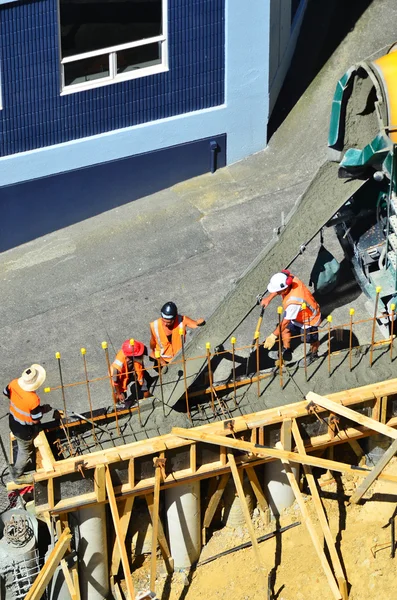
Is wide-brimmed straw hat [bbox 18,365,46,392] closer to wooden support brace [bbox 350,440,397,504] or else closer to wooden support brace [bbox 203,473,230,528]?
wooden support brace [bbox 203,473,230,528]

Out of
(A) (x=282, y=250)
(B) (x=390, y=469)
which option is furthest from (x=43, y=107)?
(B) (x=390, y=469)

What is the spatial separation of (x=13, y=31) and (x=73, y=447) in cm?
672

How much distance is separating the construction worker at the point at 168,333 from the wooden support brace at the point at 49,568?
9.00ft

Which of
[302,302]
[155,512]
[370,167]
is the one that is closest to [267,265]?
[302,302]

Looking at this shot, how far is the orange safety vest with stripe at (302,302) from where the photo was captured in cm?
1605

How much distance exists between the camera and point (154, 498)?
605 inches

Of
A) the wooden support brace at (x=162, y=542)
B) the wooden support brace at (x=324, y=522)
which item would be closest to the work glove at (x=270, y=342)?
the wooden support brace at (x=324, y=522)

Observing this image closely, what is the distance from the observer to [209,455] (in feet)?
51.3

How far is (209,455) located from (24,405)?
265cm

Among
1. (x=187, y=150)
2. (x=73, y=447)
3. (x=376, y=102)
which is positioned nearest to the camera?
(x=376, y=102)

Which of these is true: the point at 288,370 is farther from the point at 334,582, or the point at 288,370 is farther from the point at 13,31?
the point at 13,31

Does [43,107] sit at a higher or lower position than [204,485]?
higher

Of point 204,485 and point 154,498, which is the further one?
point 204,485

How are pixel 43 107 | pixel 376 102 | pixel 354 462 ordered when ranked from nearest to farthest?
pixel 376 102 < pixel 354 462 < pixel 43 107
